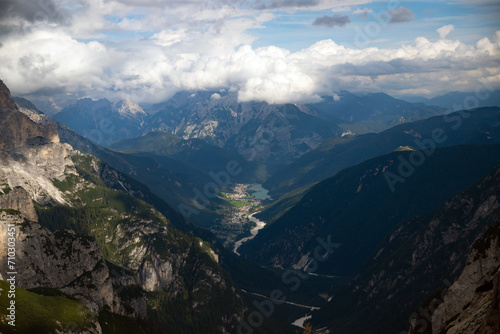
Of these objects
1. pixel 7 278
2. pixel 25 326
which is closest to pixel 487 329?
pixel 25 326

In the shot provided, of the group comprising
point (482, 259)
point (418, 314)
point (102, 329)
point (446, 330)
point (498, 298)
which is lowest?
point (102, 329)

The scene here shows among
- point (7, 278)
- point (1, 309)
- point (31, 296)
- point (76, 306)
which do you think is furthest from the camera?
point (7, 278)

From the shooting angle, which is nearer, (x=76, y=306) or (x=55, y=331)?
(x=55, y=331)

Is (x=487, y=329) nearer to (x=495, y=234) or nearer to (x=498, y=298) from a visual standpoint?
(x=498, y=298)

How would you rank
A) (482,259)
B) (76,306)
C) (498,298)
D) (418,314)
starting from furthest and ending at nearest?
1. (76,306)
2. (418,314)
3. (482,259)
4. (498,298)

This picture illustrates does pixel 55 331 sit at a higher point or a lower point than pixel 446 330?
lower

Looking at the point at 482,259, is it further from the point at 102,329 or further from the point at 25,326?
the point at 102,329

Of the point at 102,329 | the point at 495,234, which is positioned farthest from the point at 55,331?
the point at 495,234
